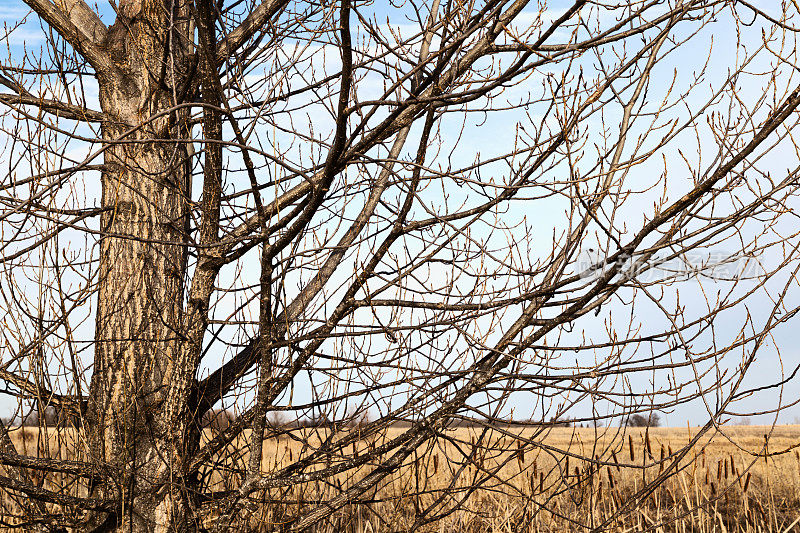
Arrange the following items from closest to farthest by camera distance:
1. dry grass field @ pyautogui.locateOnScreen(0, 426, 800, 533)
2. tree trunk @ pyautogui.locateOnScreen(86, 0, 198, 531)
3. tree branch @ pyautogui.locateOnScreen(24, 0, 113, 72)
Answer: dry grass field @ pyautogui.locateOnScreen(0, 426, 800, 533) → tree trunk @ pyautogui.locateOnScreen(86, 0, 198, 531) → tree branch @ pyautogui.locateOnScreen(24, 0, 113, 72)

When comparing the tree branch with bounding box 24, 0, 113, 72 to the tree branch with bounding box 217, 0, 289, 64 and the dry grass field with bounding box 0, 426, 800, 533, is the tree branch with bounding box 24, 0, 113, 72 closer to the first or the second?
the tree branch with bounding box 217, 0, 289, 64

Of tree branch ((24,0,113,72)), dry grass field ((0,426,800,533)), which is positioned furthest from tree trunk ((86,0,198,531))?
dry grass field ((0,426,800,533))

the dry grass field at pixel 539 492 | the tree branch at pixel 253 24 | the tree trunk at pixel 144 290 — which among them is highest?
the tree branch at pixel 253 24

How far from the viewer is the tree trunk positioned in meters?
3.38

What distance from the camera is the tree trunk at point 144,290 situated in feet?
11.1

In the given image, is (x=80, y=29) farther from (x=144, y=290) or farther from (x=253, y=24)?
(x=144, y=290)

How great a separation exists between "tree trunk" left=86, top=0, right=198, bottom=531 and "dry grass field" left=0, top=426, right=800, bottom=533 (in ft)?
1.03

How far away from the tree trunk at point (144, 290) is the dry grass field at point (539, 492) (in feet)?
1.03

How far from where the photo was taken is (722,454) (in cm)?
1047

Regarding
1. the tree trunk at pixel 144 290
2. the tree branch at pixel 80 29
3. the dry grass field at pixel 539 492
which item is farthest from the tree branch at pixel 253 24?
the dry grass field at pixel 539 492

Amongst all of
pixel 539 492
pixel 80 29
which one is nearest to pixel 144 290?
pixel 80 29

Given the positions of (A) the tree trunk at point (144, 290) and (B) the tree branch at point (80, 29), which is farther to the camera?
(B) the tree branch at point (80, 29)

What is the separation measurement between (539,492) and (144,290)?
2.56 meters

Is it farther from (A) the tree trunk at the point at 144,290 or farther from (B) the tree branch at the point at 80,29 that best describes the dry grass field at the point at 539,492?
(B) the tree branch at the point at 80,29
